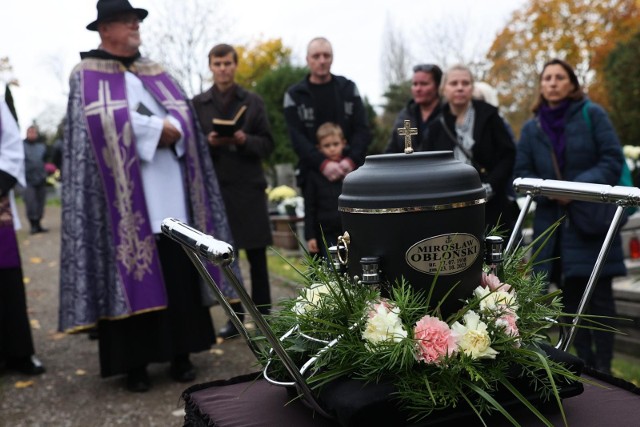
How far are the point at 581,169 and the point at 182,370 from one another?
2569mm

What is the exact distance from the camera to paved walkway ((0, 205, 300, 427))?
397 cm

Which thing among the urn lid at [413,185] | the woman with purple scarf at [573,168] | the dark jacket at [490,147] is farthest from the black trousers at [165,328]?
Answer: the urn lid at [413,185]

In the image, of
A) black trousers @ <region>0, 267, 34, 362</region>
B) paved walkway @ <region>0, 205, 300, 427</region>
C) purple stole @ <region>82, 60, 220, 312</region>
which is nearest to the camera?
paved walkway @ <region>0, 205, 300, 427</region>

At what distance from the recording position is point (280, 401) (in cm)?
192

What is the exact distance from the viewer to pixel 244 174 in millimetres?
5441

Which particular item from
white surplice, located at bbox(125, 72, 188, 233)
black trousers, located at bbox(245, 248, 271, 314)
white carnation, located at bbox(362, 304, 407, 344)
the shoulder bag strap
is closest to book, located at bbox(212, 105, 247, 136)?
white surplice, located at bbox(125, 72, 188, 233)

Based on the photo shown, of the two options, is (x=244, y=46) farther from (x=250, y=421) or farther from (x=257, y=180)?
(x=250, y=421)

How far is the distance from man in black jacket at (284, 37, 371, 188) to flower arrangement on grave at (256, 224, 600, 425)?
330cm

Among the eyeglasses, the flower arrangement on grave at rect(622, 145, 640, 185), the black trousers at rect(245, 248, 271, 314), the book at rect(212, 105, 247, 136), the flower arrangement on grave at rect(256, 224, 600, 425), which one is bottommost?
the black trousers at rect(245, 248, 271, 314)

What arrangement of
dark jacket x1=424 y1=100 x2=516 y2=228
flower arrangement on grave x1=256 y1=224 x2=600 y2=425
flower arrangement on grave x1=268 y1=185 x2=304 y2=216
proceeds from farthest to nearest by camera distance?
flower arrangement on grave x1=268 y1=185 x2=304 y2=216 < dark jacket x1=424 y1=100 x2=516 y2=228 < flower arrangement on grave x1=256 y1=224 x2=600 y2=425

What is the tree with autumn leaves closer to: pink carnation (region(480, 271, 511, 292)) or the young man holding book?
the young man holding book

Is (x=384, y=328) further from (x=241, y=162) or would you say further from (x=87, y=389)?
(x=241, y=162)

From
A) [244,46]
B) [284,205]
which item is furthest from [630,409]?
[244,46]

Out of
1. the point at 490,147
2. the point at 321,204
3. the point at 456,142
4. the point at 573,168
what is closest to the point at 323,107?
the point at 321,204
